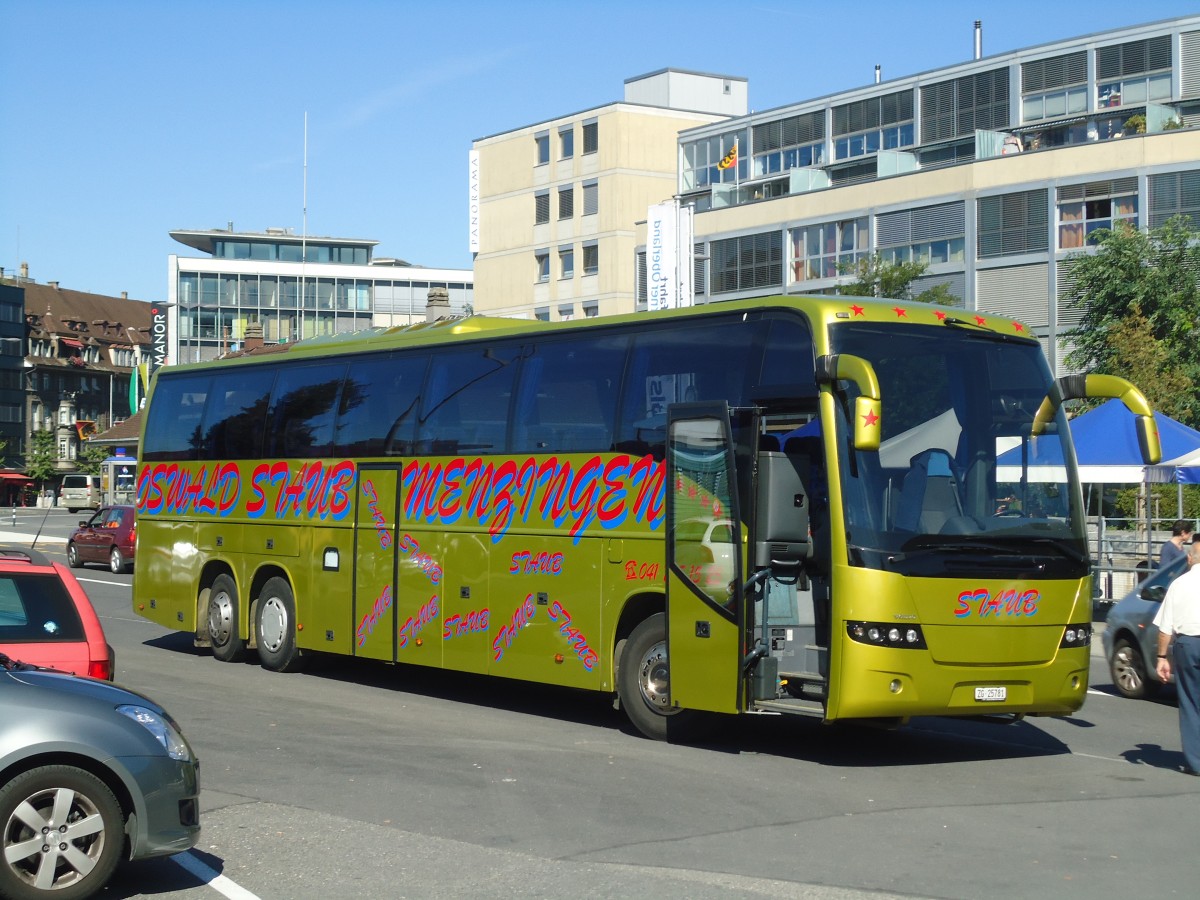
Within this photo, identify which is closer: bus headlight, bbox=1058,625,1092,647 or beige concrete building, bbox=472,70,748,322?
bus headlight, bbox=1058,625,1092,647

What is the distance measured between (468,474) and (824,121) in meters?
60.8

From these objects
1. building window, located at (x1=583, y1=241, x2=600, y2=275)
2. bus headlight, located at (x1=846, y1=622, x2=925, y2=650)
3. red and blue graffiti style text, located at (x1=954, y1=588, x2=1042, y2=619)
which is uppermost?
building window, located at (x1=583, y1=241, x2=600, y2=275)

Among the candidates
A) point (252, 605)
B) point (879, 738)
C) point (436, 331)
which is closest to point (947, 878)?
point (879, 738)

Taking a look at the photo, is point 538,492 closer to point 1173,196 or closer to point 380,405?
point 380,405

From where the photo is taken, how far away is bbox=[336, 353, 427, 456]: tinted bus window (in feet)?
52.5

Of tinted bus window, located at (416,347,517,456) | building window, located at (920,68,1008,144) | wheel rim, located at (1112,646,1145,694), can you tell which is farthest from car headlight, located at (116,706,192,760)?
building window, located at (920,68,1008,144)

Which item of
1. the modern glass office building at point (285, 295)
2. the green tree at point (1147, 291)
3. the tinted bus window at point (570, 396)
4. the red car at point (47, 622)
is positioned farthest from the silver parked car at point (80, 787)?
the modern glass office building at point (285, 295)

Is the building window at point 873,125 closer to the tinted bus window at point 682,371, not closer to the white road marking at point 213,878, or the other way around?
the tinted bus window at point 682,371

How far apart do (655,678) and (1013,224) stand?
49.3 meters

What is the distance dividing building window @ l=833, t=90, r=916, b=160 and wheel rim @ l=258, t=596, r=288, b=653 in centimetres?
5550

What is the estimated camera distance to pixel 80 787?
6914 millimetres

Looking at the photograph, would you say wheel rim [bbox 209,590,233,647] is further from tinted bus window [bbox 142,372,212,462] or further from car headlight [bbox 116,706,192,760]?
car headlight [bbox 116,706,192,760]

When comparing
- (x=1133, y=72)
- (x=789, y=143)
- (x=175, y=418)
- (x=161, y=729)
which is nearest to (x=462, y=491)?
(x=175, y=418)

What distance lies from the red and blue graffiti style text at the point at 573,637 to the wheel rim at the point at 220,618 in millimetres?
6627
